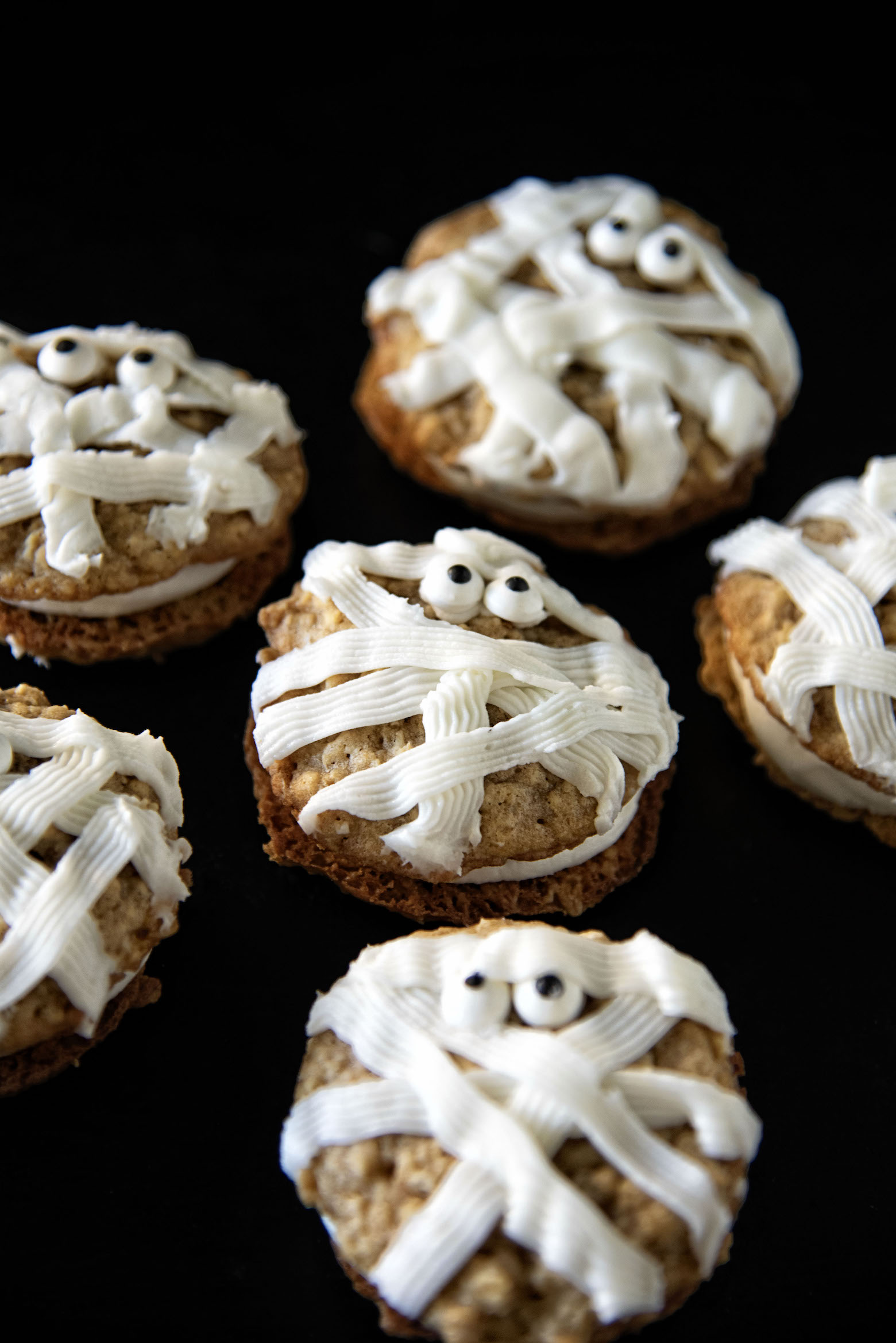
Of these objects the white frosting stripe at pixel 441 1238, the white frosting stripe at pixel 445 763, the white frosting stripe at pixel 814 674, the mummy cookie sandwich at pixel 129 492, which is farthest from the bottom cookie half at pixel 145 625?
the white frosting stripe at pixel 441 1238

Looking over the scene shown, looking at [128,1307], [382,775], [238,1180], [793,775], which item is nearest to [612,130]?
[793,775]

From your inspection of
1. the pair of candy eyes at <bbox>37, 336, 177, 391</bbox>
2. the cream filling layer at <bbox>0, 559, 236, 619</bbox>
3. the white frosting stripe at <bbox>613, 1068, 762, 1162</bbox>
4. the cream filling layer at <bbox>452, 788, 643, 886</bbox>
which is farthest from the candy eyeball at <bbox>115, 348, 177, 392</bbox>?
the white frosting stripe at <bbox>613, 1068, 762, 1162</bbox>


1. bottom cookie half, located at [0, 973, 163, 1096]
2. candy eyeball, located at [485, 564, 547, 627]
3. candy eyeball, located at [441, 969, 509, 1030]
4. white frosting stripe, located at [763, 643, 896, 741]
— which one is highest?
candy eyeball, located at [485, 564, 547, 627]

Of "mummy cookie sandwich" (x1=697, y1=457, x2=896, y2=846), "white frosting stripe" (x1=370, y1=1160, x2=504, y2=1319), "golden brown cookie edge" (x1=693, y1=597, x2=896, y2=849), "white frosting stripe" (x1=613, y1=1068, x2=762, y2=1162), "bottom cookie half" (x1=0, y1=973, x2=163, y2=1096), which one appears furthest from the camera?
"golden brown cookie edge" (x1=693, y1=597, x2=896, y2=849)

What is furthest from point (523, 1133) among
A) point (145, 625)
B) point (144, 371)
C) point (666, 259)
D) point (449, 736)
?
point (666, 259)

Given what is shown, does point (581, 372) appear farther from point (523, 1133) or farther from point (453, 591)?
point (523, 1133)

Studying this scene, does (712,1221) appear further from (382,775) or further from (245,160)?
(245,160)

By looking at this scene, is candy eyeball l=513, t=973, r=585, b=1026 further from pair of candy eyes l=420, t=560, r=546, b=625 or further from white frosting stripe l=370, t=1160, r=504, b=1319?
pair of candy eyes l=420, t=560, r=546, b=625
